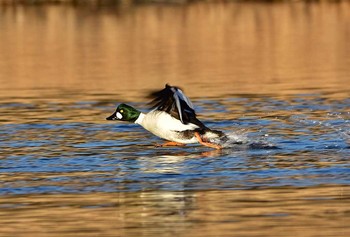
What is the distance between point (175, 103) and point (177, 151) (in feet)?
1.92

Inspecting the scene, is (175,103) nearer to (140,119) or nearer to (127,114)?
(140,119)

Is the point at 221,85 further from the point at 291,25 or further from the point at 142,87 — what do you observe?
the point at 291,25

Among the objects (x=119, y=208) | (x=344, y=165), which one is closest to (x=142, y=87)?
(x=344, y=165)

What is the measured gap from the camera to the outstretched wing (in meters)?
13.5

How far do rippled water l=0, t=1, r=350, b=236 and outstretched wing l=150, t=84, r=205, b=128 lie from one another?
0.43 meters

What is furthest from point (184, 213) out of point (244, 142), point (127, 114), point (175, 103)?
point (127, 114)

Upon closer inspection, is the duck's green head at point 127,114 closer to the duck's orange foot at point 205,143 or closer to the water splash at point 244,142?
the duck's orange foot at point 205,143

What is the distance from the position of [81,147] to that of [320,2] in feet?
89.9

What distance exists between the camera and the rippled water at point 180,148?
9.85 m

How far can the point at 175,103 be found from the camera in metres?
13.8

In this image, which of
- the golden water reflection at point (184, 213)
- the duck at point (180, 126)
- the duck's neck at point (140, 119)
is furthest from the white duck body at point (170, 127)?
the golden water reflection at point (184, 213)

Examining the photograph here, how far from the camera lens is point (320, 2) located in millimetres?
40219

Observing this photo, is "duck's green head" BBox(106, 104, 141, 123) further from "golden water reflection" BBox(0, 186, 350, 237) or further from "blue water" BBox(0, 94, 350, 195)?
"golden water reflection" BBox(0, 186, 350, 237)

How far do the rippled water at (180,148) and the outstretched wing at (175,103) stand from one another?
1.41 feet
